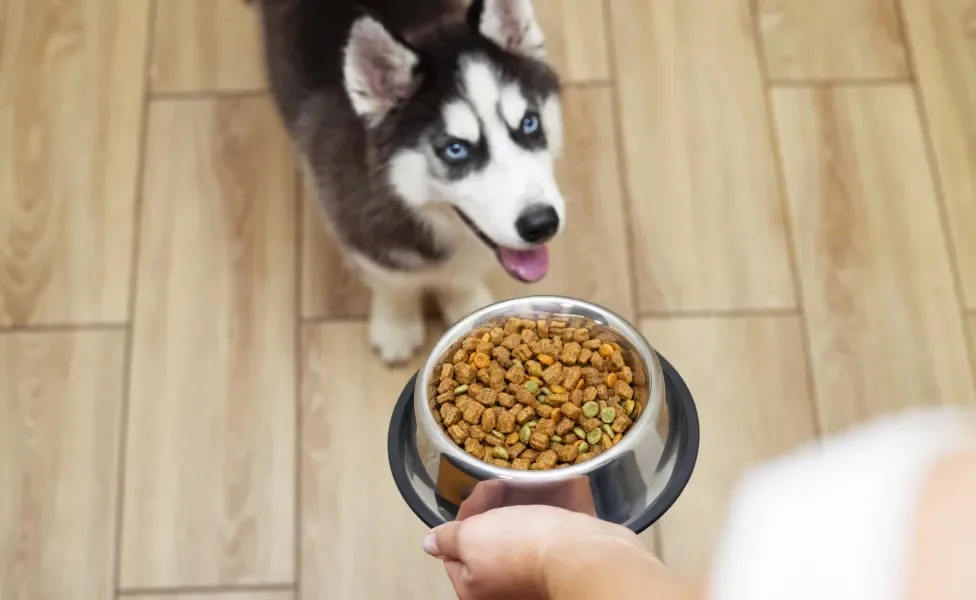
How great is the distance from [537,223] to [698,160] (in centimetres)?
73

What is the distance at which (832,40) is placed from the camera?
200 cm

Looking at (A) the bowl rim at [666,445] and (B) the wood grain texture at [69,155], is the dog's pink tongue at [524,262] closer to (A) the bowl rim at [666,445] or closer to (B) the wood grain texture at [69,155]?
(A) the bowl rim at [666,445]

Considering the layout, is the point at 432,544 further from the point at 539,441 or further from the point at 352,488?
the point at 352,488

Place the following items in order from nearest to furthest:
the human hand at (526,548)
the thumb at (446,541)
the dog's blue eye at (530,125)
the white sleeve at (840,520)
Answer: the white sleeve at (840,520)
the human hand at (526,548)
the thumb at (446,541)
the dog's blue eye at (530,125)

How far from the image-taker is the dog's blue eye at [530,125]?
1342mm

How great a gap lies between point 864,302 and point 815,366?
0.60 ft

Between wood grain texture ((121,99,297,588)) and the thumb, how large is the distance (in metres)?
0.63

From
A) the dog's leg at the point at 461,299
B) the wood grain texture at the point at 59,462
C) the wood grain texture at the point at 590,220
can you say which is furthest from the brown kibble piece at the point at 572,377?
the wood grain texture at the point at 59,462

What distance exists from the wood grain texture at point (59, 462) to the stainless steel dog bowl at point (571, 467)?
68 cm

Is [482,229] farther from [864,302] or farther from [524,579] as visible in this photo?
[864,302]

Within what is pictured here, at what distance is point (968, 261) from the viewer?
179cm

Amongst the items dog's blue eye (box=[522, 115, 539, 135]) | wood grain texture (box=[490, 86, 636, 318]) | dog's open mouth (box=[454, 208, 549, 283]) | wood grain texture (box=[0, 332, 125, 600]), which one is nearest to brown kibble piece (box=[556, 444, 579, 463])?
dog's open mouth (box=[454, 208, 549, 283])

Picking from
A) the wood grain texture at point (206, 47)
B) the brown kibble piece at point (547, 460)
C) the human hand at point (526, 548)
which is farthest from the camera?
the wood grain texture at point (206, 47)

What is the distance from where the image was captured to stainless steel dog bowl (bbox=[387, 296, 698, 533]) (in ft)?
3.44
